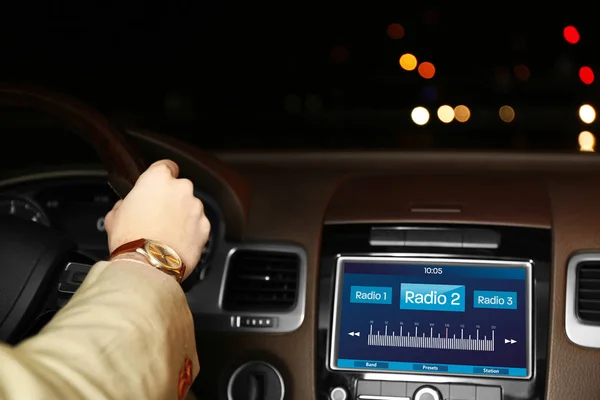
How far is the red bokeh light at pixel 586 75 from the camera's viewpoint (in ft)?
18.2

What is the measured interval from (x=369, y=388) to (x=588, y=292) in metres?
0.49

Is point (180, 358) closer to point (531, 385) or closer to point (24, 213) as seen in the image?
point (531, 385)

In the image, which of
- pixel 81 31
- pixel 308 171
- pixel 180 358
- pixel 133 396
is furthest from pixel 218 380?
pixel 81 31

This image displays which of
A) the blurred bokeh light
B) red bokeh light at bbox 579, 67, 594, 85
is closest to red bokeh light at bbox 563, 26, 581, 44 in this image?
the blurred bokeh light

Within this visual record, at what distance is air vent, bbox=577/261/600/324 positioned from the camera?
1.71 m

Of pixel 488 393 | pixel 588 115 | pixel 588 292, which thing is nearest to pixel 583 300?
pixel 588 292

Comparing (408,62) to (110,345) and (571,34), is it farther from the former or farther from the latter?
(110,345)

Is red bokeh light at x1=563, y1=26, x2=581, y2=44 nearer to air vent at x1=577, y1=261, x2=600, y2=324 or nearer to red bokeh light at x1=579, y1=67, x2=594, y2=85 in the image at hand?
red bokeh light at x1=579, y1=67, x2=594, y2=85

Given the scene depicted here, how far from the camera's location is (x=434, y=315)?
172cm

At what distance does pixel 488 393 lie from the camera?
1.71 metres

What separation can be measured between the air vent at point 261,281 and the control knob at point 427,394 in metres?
0.32

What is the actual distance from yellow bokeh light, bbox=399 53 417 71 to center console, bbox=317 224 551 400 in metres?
4.14

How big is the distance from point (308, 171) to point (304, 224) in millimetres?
157

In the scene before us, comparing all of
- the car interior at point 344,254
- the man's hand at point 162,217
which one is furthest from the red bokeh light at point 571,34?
the man's hand at point 162,217
